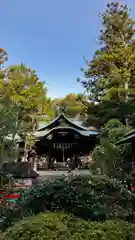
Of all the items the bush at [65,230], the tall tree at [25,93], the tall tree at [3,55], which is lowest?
the bush at [65,230]

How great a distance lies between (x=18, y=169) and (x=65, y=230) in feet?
13.1

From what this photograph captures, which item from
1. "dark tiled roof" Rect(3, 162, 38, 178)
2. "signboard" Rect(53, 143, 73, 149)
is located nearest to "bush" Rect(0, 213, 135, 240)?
"dark tiled roof" Rect(3, 162, 38, 178)

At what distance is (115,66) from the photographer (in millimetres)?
15477

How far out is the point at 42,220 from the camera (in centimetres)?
241

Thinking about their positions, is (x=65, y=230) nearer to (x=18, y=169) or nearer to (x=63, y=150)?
(x=18, y=169)

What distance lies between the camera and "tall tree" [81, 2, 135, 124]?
551 inches

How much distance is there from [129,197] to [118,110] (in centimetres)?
1090

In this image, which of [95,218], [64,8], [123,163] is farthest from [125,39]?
[95,218]

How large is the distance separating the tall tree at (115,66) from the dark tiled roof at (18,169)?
8.09m

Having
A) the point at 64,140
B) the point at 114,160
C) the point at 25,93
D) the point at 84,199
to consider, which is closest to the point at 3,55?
the point at 25,93

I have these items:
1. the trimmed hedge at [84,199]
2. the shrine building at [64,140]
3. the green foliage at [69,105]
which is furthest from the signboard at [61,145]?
the trimmed hedge at [84,199]

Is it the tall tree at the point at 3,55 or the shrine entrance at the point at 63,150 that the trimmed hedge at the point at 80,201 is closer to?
the shrine entrance at the point at 63,150

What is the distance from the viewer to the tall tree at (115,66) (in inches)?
551

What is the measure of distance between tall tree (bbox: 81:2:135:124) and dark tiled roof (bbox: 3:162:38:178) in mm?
8088
